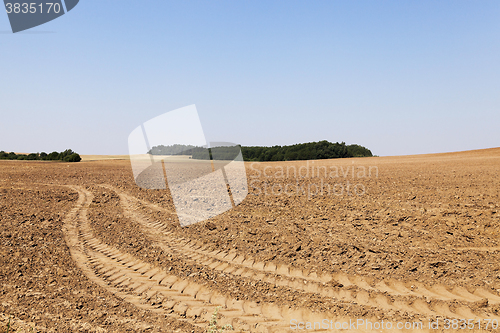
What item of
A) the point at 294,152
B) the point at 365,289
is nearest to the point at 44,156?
the point at 294,152

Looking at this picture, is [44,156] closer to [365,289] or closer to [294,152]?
[294,152]

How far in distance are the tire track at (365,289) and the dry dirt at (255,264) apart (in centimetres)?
3

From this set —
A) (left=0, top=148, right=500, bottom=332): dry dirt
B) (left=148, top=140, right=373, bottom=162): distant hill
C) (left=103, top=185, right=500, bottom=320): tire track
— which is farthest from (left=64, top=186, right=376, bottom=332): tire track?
(left=148, top=140, right=373, bottom=162): distant hill


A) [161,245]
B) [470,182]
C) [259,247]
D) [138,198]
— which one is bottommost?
[470,182]

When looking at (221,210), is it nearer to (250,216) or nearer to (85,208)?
(250,216)

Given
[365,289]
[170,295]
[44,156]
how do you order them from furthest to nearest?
[44,156] < [365,289] < [170,295]

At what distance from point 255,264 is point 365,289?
2117mm

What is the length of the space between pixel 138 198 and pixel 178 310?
29.0ft

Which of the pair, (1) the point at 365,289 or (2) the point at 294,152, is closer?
(1) the point at 365,289

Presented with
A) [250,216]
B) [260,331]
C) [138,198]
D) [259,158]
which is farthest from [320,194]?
[259,158]

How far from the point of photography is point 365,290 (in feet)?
16.3

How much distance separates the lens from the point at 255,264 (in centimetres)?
607

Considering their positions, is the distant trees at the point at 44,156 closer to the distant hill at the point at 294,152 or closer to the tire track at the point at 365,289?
the distant hill at the point at 294,152

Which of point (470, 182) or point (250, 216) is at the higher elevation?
point (250, 216)
